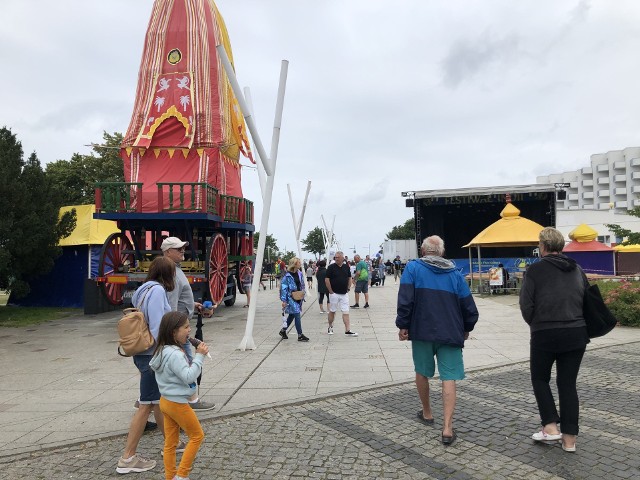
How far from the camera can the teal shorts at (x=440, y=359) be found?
4.10 meters

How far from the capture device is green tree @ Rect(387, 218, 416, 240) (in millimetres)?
81438

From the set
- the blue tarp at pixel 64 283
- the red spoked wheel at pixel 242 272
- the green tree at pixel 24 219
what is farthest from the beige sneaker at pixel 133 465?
the blue tarp at pixel 64 283

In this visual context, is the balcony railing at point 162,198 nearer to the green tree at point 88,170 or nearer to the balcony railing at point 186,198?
the balcony railing at point 186,198

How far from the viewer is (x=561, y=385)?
3914mm

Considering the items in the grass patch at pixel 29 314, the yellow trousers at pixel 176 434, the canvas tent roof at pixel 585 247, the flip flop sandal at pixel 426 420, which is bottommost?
→ the grass patch at pixel 29 314

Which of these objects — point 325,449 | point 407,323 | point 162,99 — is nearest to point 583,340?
point 407,323

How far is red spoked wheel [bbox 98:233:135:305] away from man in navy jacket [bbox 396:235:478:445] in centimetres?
978

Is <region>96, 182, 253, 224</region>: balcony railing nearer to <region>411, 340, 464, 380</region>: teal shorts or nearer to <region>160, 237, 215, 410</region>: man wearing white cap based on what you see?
<region>160, 237, 215, 410</region>: man wearing white cap

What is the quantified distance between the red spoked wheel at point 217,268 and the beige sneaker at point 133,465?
8.16m

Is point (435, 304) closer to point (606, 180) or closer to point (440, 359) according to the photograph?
point (440, 359)

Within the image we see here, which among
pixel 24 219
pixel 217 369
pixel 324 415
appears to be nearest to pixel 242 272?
pixel 24 219

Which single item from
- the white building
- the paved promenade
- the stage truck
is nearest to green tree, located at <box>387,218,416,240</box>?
the white building

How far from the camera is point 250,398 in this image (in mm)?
5410

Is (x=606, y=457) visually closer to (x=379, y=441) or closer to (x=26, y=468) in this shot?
(x=379, y=441)
